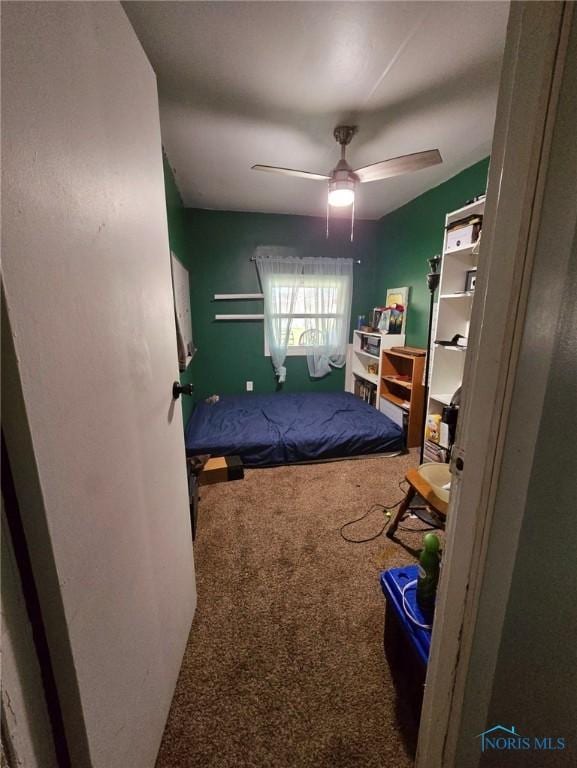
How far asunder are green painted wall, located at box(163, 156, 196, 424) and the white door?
1456 millimetres

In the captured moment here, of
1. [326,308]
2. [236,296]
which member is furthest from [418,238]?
[236,296]

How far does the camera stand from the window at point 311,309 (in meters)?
3.70

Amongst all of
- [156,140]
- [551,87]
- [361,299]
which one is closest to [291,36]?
[156,140]

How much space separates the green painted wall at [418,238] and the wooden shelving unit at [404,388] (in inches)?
10.8

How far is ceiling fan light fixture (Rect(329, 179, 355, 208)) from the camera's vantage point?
199cm

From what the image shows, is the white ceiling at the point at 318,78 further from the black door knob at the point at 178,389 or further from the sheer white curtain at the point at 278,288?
the black door knob at the point at 178,389

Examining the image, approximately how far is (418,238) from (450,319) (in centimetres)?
116

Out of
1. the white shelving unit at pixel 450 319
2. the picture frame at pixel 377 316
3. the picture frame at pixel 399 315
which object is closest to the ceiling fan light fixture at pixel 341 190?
the white shelving unit at pixel 450 319

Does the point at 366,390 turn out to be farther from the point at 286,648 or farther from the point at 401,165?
the point at 286,648

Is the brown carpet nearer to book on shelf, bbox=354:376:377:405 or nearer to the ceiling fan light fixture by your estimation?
book on shelf, bbox=354:376:377:405

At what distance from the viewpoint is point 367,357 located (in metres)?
3.89

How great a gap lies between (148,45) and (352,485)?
2.86 metres

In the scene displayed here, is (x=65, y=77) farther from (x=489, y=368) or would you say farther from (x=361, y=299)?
(x=361, y=299)

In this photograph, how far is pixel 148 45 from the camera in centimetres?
132
